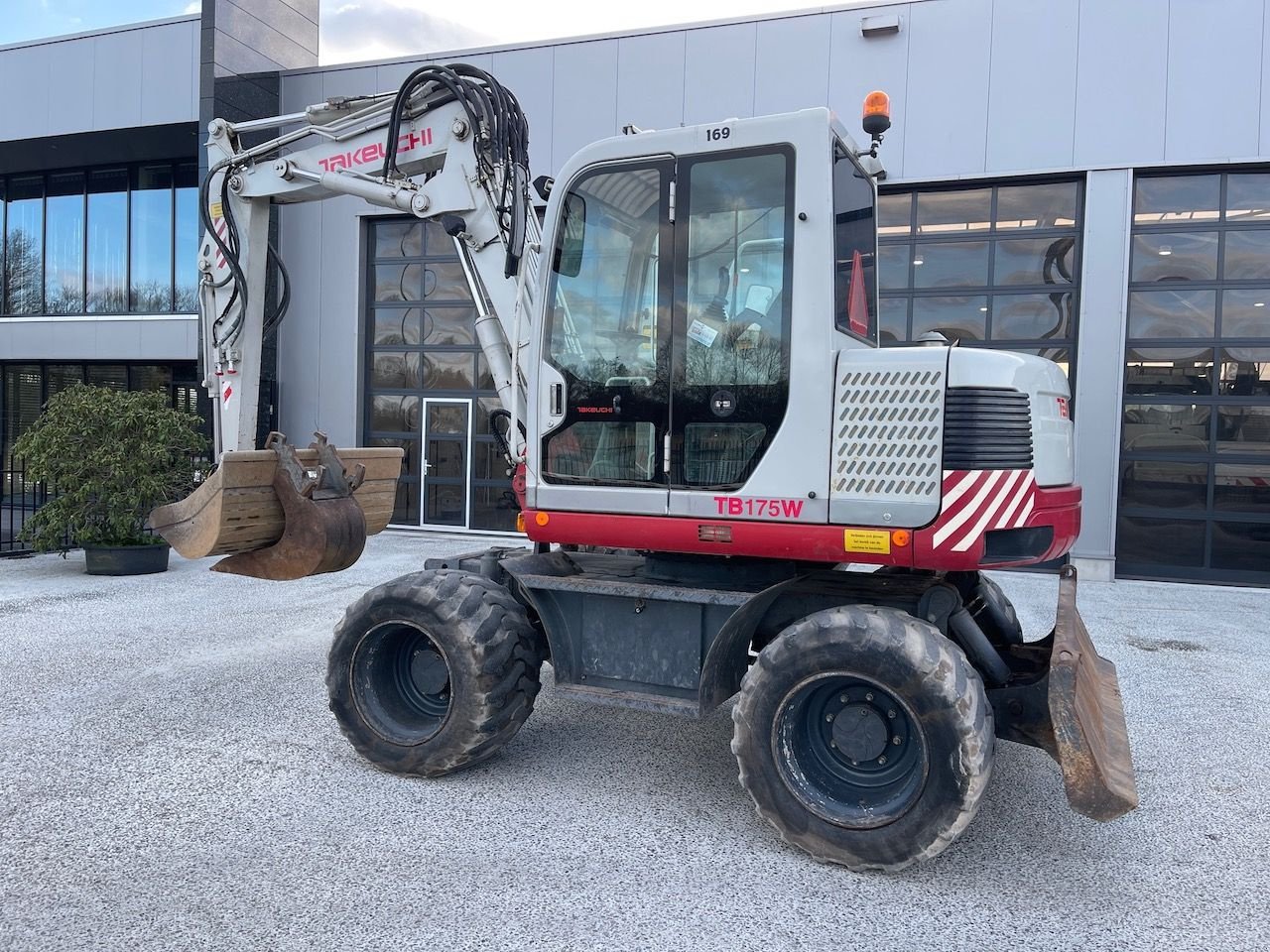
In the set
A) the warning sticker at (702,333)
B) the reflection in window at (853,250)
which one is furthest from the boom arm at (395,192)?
the reflection in window at (853,250)

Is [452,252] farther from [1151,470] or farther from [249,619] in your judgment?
[1151,470]

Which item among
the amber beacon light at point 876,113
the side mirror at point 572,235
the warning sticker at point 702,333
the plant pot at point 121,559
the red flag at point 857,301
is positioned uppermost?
the amber beacon light at point 876,113

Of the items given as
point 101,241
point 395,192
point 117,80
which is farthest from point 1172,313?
point 101,241

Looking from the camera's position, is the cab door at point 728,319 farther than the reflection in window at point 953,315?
No

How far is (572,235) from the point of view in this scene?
4.35 meters

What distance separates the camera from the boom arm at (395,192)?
4902mm

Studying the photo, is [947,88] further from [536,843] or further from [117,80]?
[117,80]

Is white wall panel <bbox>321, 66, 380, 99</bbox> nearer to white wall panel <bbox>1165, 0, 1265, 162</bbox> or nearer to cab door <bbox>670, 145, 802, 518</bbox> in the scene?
white wall panel <bbox>1165, 0, 1265, 162</bbox>

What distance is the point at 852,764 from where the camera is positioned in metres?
3.74

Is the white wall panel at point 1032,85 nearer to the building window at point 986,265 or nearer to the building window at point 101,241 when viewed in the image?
the building window at point 986,265

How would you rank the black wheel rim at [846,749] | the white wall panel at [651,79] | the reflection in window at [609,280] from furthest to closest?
1. the white wall panel at [651,79]
2. the reflection in window at [609,280]
3. the black wheel rim at [846,749]

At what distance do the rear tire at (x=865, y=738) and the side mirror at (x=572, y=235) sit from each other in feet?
6.58

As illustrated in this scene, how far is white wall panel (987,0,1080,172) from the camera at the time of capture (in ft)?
35.9

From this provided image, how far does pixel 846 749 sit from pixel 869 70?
10415 mm
